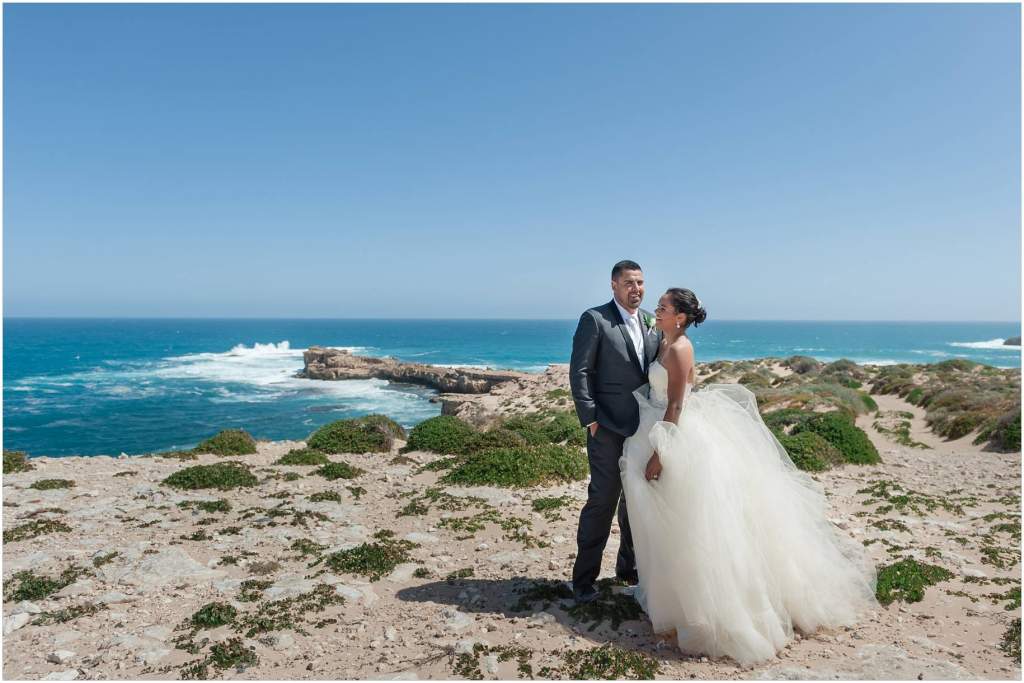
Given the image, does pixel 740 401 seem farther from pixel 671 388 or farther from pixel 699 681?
pixel 699 681

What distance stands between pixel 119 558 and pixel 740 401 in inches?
336

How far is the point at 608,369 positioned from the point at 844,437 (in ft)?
39.9

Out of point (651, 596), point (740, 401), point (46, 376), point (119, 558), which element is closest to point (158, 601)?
point (119, 558)

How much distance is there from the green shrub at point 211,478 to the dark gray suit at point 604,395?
29.0ft

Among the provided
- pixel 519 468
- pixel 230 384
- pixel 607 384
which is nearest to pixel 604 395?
pixel 607 384

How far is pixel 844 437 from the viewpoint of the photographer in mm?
14836

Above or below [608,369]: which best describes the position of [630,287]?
above

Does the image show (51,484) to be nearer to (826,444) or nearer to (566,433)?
(566,433)

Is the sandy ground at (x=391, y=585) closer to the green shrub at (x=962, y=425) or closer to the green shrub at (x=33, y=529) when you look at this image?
the green shrub at (x=33, y=529)

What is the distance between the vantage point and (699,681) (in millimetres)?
4586

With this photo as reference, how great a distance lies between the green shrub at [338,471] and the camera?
12633mm

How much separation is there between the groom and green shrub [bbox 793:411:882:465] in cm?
1084

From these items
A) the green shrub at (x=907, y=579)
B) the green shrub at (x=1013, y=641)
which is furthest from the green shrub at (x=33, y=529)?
the green shrub at (x=1013, y=641)

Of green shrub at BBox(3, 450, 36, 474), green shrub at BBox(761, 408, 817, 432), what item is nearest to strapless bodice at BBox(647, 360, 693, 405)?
green shrub at BBox(761, 408, 817, 432)
